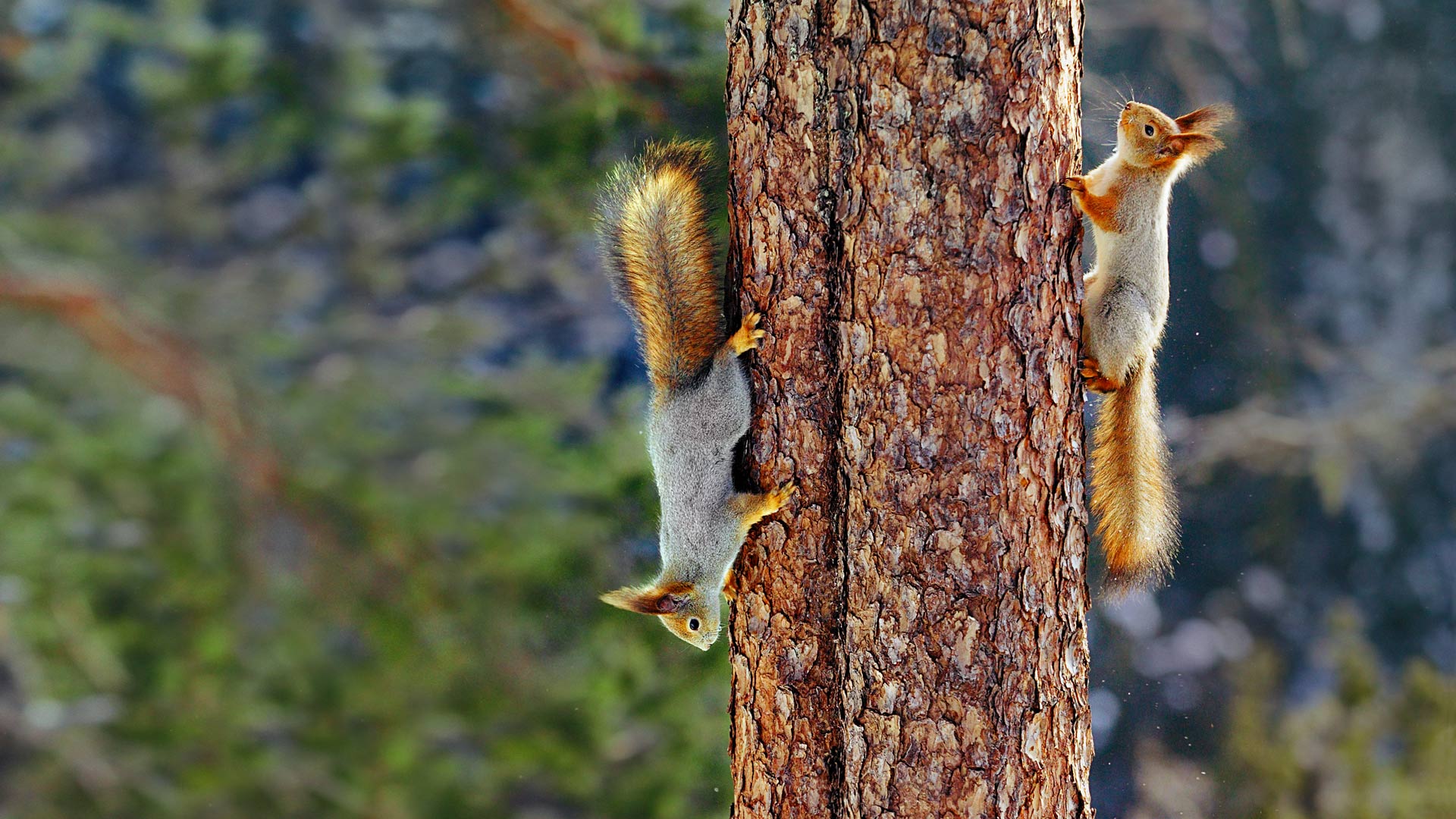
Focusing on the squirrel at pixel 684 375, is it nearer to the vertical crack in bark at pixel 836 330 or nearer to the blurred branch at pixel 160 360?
the vertical crack in bark at pixel 836 330

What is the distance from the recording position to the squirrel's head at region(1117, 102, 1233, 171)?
1.21 metres

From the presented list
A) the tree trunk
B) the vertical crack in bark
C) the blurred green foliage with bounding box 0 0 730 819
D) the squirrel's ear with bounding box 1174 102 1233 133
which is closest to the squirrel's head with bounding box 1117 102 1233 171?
the squirrel's ear with bounding box 1174 102 1233 133

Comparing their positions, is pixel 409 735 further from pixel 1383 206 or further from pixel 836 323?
pixel 1383 206

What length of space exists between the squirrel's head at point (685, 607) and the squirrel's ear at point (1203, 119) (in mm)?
847

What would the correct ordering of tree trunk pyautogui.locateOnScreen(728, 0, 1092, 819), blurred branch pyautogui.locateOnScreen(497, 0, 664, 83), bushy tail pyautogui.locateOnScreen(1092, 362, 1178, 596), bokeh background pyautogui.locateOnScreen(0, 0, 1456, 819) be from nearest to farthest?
tree trunk pyautogui.locateOnScreen(728, 0, 1092, 819)
bushy tail pyautogui.locateOnScreen(1092, 362, 1178, 596)
blurred branch pyautogui.locateOnScreen(497, 0, 664, 83)
bokeh background pyautogui.locateOnScreen(0, 0, 1456, 819)

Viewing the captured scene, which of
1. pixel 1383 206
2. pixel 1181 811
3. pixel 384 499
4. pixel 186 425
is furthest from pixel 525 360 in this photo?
pixel 1383 206

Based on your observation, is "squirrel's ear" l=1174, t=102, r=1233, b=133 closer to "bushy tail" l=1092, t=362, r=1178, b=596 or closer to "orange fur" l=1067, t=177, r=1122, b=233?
"orange fur" l=1067, t=177, r=1122, b=233

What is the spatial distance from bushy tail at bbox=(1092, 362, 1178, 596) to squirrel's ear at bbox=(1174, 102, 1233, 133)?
12.6 inches

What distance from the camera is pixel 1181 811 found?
2301mm

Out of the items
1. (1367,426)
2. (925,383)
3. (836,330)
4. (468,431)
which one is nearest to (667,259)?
(836,330)

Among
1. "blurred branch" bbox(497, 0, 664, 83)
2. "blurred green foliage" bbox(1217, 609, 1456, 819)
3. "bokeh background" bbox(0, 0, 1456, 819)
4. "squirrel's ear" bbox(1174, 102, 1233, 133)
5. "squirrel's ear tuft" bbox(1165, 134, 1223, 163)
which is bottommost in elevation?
"blurred green foliage" bbox(1217, 609, 1456, 819)

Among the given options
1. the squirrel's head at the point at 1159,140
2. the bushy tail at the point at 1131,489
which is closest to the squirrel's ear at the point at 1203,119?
A: the squirrel's head at the point at 1159,140

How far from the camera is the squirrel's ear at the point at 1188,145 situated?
3.95 feet

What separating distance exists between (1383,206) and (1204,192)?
53 cm
